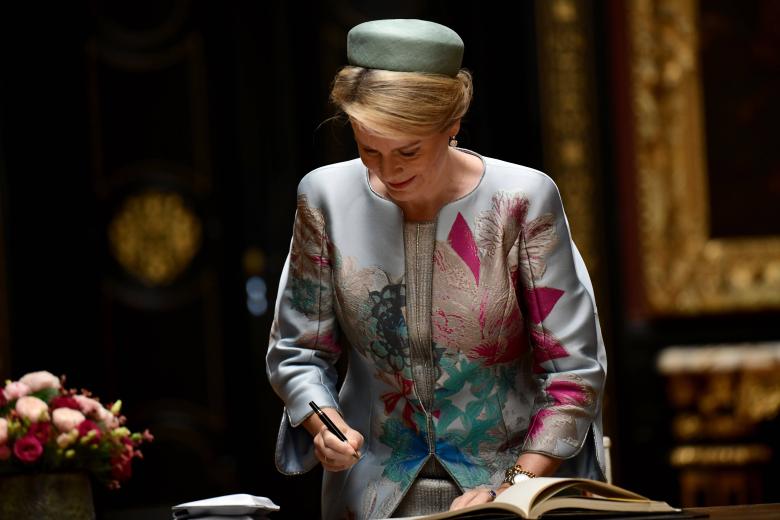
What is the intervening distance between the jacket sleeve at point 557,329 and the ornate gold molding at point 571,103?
11.1 ft

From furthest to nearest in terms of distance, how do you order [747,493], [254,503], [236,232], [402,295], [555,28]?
[236,232] → [555,28] → [747,493] → [402,295] → [254,503]

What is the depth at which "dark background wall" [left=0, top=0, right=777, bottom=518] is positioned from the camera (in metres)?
5.65

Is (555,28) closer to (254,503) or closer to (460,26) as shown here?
(460,26)

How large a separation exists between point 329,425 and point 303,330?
0.64 feet

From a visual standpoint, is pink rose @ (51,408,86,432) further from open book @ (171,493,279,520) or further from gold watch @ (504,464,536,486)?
gold watch @ (504,464,536,486)

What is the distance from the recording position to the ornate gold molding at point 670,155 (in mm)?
5434

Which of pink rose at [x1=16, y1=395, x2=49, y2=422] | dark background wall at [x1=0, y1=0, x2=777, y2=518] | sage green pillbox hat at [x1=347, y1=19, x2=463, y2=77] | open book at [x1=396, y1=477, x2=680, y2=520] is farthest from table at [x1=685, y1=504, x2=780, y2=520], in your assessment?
dark background wall at [x1=0, y1=0, x2=777, y2=518]

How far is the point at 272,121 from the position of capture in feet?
18.8

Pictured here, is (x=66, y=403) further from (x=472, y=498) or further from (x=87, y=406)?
(x=472, y=498)

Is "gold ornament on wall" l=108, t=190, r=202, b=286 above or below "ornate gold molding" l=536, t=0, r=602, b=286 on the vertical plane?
below

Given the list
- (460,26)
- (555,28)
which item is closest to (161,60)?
(460,26)

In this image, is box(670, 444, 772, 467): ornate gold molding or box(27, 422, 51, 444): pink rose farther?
box(670, 444, 772, 467): ornate gold molding

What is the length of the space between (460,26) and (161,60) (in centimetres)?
126

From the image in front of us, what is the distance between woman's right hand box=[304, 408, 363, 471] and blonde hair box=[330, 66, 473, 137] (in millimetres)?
436
